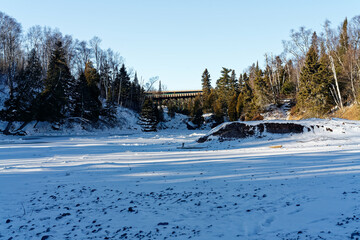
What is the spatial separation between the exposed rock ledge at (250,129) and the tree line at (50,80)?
1014 inches

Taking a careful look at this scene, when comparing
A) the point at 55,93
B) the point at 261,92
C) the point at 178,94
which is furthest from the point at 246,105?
the point at 178,94

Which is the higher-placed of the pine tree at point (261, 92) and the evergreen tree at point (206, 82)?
the evergreen tree at point (206, 82)

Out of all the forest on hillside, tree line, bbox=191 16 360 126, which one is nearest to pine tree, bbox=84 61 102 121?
the forest on hillside

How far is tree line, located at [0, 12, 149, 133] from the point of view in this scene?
3262 centimetres

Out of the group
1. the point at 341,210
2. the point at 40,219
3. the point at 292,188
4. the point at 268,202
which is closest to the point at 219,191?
the point at 268,202

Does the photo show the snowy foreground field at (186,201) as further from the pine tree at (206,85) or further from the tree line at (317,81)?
the pine tree at (206,85)

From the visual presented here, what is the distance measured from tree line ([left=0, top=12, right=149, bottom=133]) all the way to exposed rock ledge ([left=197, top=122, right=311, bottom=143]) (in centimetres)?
2575

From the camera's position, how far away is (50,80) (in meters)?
34.3

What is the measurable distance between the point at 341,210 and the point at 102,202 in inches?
205

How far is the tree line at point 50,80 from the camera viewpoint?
32.6m

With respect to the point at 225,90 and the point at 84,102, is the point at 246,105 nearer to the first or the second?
the point at 225,90

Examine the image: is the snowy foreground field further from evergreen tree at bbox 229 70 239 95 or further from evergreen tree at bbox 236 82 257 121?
evergreen tree at bbox 229 70 239 95

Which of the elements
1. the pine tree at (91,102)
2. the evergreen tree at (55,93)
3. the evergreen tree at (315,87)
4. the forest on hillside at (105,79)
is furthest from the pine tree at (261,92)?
the evergreen tree at (55,93)

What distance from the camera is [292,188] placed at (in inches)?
233
